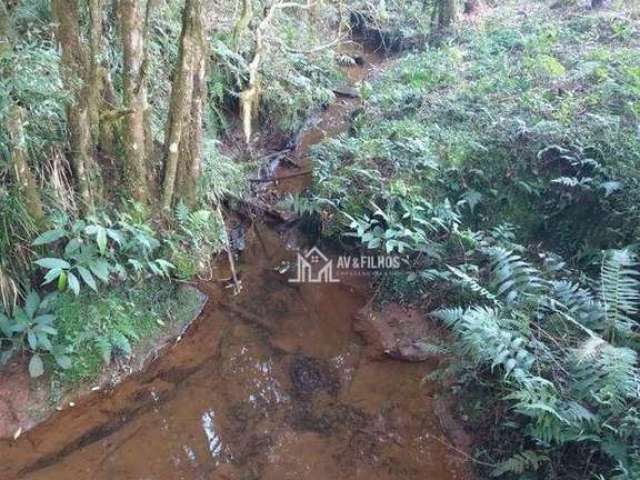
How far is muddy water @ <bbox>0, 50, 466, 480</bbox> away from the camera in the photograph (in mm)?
4039

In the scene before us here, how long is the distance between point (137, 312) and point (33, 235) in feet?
3.85

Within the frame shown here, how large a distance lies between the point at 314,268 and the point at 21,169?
3.27 meters

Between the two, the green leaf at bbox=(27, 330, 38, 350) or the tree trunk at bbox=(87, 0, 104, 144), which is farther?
the tree trunk at bbox=(87, 0, 104, 144)

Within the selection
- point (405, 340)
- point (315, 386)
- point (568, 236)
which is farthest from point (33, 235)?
point (568, 236)

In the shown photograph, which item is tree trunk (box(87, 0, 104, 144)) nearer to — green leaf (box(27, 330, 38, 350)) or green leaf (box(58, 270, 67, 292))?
green leaf (box(58, 270, 67, 292))

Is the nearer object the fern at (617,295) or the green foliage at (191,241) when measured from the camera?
the fern at (617,295)

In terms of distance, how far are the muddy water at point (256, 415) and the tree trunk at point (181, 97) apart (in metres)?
1.40

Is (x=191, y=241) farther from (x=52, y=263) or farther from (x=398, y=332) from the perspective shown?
(x=398, y=332)

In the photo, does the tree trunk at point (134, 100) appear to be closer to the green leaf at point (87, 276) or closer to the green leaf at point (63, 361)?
the green leaf at point (87, 276)

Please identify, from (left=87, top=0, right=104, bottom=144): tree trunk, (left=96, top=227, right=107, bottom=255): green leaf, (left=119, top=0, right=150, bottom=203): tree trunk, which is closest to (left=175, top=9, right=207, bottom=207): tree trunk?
(left=119, top=0, right=150, bottom=203): tree trunk

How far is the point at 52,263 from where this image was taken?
4.17 m

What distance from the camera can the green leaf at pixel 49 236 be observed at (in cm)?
415

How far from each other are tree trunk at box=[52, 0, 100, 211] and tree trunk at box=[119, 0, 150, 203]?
1.09 ft

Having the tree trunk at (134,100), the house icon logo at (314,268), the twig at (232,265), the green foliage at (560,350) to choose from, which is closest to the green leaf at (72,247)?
the tree trunk at (134,100)
